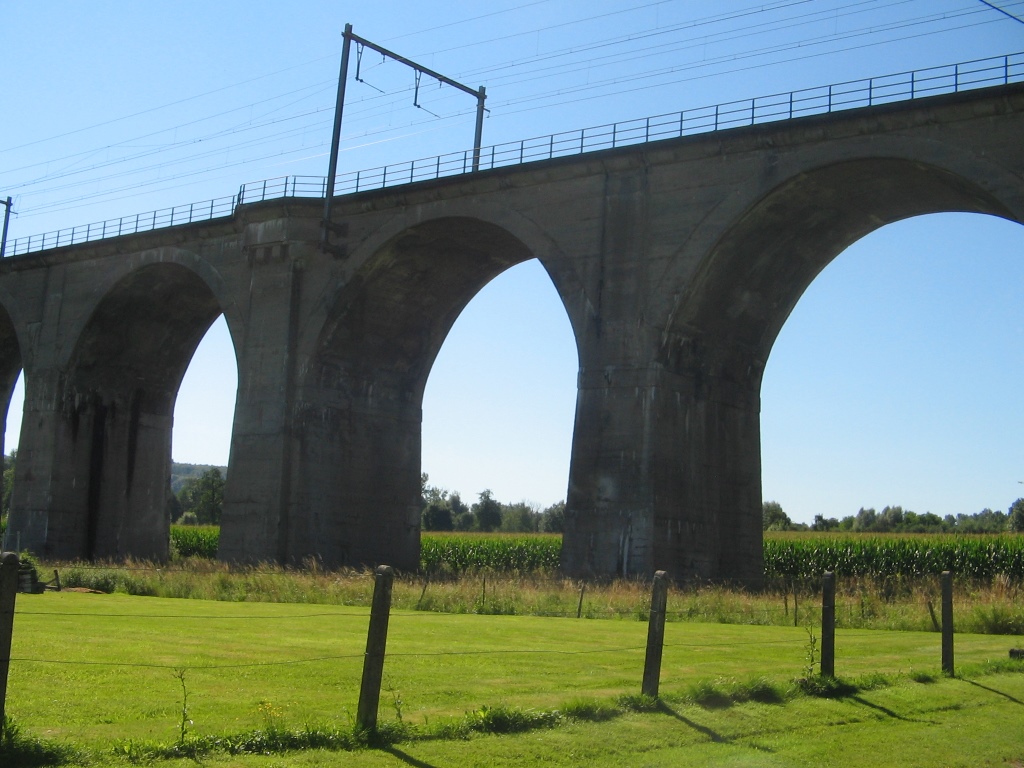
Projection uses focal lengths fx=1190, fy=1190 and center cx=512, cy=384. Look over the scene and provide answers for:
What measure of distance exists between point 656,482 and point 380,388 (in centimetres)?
1451

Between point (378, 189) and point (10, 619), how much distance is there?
1300 inches

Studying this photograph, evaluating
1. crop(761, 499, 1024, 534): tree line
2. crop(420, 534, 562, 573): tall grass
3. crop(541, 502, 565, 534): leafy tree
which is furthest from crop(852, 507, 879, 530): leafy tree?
crop(420, 534, 562, 573): tall grass

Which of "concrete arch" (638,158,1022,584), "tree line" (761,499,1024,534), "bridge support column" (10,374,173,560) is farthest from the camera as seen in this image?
"tree line" (761,499,1024,534)

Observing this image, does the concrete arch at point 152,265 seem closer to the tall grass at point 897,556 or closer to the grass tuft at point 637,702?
the tall grass at point 897,556

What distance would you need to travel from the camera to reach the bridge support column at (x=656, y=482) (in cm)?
3192

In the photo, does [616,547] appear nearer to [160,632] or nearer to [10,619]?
[160,632]

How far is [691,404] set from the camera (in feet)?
111

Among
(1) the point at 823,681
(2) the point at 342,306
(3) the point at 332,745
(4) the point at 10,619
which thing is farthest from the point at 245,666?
(2) the point at 342,306

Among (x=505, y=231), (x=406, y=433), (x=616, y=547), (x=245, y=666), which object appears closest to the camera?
(x=245, y=666)

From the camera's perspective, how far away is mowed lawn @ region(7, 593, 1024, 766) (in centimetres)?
962

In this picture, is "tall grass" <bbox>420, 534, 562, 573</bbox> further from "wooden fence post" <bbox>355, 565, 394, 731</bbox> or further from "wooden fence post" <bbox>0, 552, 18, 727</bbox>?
"wooden fence post" <bbox>0, 552, 18, 727</bbox>

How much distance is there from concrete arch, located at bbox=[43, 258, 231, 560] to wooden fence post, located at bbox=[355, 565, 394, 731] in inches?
1550

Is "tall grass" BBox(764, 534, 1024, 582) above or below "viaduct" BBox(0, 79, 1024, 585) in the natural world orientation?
below

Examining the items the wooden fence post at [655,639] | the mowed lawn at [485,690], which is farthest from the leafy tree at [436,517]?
the wooden fence post at [655,639]
